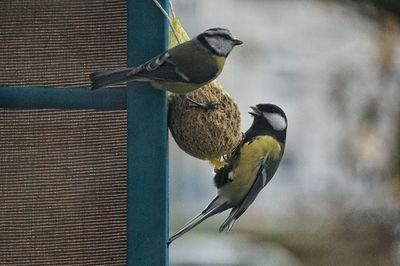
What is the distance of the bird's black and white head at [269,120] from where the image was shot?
84.7 inches

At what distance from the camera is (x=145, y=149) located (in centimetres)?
202

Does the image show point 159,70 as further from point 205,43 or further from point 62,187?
point 62,187

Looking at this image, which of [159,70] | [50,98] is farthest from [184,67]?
[50,98]

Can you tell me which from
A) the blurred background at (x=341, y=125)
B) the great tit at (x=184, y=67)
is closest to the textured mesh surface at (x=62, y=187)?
the great tit at (x=184, y=67)

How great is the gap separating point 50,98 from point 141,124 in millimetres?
187

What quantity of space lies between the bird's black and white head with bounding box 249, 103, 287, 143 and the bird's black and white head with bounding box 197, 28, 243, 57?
19 centimetres

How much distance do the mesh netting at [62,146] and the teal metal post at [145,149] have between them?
2cm

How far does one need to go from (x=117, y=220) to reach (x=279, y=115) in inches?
16.2

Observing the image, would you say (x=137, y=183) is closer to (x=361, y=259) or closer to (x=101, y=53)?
(x=101, y=53)

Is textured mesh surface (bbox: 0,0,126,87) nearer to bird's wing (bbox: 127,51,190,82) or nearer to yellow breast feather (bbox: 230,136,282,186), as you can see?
bird's wing (bbox: 127,51,190,82)

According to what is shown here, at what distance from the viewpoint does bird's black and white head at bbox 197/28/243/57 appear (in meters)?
2.01

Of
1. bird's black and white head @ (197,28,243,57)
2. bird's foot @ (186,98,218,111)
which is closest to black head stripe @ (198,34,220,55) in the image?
bird's black and white head @ (197,28,243,57)

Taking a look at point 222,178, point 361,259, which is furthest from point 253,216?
point 222,178

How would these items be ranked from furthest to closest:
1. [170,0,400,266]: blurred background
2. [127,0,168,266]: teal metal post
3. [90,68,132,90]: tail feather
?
[170,0,400,266]: blurred background → [127,0,168,266]: teal metal post → [90,68,132,90]: tail feather
